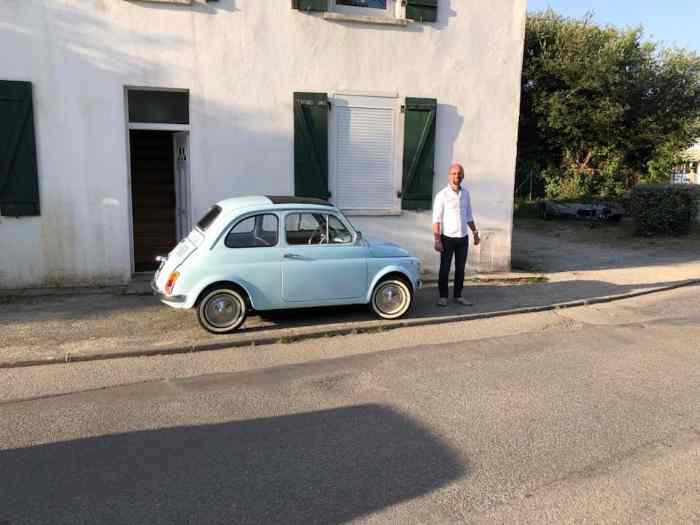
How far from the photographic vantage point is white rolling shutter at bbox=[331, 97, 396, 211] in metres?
10.3

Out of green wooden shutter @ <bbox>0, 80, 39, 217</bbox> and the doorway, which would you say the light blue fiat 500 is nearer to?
green wooden shutter @ <bbox>0, 80, 39, 217</bbox>

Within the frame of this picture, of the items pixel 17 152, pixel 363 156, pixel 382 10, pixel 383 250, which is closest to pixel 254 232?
pixel 383 250

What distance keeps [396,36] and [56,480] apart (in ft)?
28.9

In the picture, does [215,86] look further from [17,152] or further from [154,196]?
[17,152]

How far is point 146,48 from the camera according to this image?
9.25 meters

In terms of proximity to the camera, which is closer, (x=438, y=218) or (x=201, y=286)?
(x=201, y=286)

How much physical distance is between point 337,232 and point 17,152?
5.06 m

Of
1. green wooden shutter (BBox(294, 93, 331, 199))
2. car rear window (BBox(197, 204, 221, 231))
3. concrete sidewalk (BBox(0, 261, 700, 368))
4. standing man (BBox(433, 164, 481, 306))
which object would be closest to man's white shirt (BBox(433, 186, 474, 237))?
standing man (BBox(433, 164, 481, 306))

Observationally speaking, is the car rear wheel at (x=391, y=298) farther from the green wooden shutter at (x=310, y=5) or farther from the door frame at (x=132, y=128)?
the green wooden shutter at (x=310, y=5)

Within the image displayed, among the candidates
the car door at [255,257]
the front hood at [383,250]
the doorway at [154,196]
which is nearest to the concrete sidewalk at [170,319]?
the car door at [255,257]

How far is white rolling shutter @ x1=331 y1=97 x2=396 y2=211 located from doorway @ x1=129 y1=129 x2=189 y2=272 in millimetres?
2805

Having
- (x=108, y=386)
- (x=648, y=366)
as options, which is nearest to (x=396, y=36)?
(x=648, y=366)

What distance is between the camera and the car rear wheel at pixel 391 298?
772 centimetres

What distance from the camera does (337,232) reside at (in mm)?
7473
